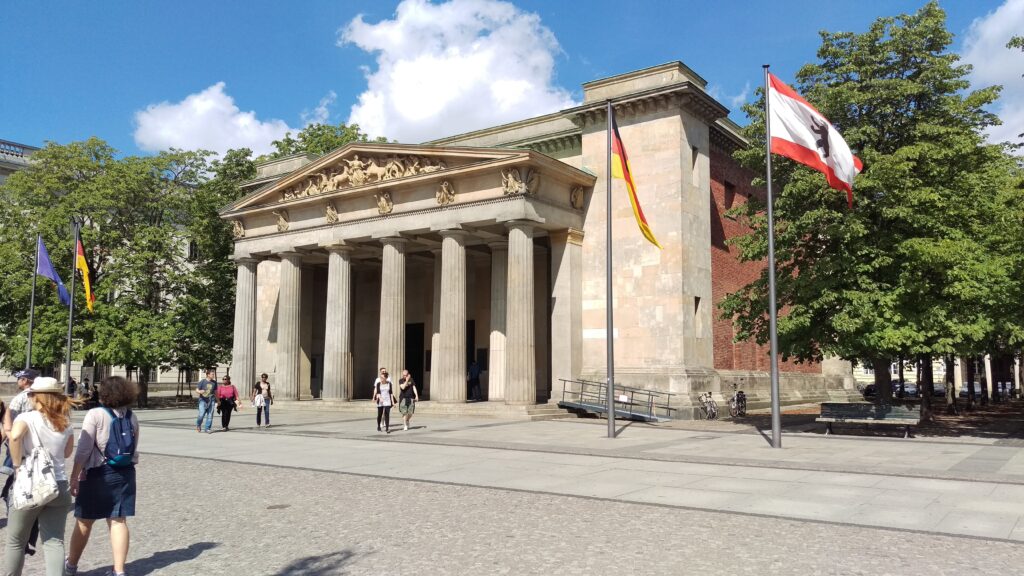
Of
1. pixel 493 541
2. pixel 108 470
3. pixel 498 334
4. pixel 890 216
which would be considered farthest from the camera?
pixel 498 334

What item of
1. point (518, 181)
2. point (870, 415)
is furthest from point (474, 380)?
point (870, 415)

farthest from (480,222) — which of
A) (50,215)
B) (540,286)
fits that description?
(50,215)

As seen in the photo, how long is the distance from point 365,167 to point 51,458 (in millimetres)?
29580

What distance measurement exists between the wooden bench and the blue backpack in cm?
1906

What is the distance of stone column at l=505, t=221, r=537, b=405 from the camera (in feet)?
97.0

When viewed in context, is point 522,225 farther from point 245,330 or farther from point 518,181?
point 245,330

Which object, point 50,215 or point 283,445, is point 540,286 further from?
point 50,215

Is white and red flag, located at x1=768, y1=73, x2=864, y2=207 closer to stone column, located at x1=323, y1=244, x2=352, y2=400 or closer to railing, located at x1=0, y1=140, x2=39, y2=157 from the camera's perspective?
stone column, located at x1=323, y1=244, x2=352, y2=400

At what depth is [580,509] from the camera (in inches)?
411

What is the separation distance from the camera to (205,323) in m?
44.8

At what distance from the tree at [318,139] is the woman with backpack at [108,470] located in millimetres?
47770

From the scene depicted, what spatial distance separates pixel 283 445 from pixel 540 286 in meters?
20.0

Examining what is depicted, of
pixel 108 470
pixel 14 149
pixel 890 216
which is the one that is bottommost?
pixel 108 470

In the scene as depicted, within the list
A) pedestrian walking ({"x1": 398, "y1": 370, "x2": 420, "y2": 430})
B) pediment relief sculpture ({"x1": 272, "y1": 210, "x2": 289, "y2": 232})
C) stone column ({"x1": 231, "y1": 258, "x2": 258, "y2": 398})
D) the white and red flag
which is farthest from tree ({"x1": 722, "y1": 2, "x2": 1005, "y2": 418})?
stone column ({"x1": 231, "y1": 258, "x2": 258, "y2": 398})
